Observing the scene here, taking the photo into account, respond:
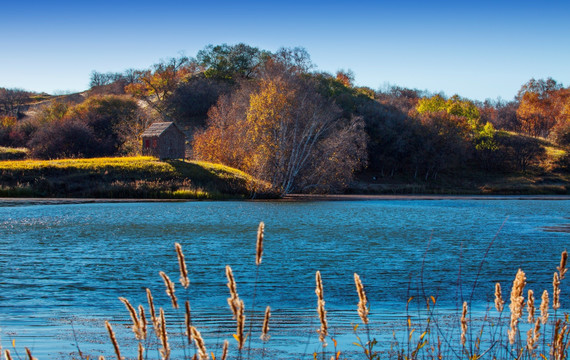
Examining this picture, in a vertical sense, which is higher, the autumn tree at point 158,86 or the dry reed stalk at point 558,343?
the autumn tree at point 158,86

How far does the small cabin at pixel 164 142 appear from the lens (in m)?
55.8

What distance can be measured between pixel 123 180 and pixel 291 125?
590 inches

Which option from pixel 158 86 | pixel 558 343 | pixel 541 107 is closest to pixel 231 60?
pixel 158 86

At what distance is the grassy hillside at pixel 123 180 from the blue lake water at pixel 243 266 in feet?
31.8

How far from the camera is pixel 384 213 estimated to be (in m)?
38.1

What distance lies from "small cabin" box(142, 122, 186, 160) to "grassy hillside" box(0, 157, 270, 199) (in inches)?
129

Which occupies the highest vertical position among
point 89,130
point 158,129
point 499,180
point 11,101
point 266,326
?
point 11,101

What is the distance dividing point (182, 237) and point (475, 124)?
7793 cm

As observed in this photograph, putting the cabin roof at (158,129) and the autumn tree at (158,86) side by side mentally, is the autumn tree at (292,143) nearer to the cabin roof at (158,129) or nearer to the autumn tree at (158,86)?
the cabin roof at (158,129)

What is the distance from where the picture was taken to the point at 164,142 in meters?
56.0

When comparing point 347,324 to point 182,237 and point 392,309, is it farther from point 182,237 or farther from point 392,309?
point 182,237

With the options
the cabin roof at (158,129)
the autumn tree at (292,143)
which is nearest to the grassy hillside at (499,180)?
the autumn tree at (292,143)

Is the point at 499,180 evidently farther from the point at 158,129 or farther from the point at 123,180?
the point at 123,180

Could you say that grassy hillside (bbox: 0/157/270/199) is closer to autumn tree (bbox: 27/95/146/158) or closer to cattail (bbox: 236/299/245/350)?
autumn tree (bbox: 27/95/146/158)
